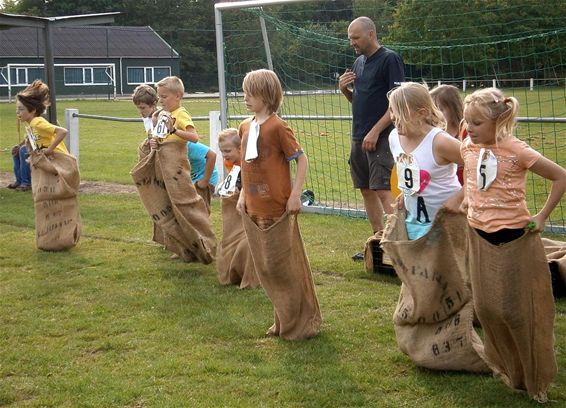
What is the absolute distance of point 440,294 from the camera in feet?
16.3

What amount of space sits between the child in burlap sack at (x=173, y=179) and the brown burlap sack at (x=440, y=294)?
10.7 feet

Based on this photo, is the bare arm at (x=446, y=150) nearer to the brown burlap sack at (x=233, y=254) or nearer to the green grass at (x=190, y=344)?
the green grass at (x=190, y=344)

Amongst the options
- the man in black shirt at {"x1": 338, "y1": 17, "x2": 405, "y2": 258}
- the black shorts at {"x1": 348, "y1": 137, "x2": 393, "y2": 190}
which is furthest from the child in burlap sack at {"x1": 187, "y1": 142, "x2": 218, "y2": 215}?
the black shorts at {"x1": 348, "y1": 137, "x2": 393, "y2": 190}

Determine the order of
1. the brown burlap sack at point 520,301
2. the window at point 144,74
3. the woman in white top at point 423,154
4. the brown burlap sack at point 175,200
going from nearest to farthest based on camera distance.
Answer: the brown burlap sack at point 520,301 < the woman in white top at point 423,154 < the brown burlap sack at point 175,200 < the window at point 144,74

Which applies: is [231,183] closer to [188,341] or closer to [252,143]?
[252,143]

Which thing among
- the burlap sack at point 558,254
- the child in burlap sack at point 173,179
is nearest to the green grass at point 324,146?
the burlap sack at point 558,254

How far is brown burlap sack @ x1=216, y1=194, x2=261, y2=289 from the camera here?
7.26 meters

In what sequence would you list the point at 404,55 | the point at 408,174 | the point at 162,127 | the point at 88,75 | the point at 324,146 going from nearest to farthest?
the point at 408,174 < the point at 162,127 < the point at 404,55 < the point at 324,146 < the point at 88,75

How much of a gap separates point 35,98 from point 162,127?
72.0 inches

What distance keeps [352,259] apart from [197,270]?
1434 millimetres

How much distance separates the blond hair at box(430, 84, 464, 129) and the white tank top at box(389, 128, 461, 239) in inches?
33.1

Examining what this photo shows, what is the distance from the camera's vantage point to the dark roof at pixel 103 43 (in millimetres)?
57753

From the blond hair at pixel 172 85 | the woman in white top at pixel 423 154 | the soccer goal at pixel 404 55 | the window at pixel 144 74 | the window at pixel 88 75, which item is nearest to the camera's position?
the woman in white top at pixel 423 154

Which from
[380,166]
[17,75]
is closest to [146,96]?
[380,166]
